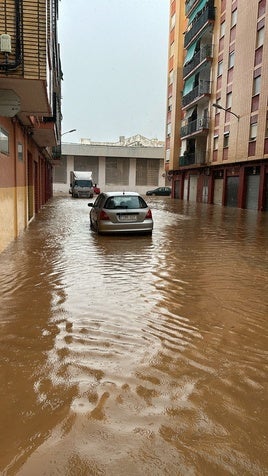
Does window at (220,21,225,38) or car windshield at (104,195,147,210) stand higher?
window at (220,21,225,38)

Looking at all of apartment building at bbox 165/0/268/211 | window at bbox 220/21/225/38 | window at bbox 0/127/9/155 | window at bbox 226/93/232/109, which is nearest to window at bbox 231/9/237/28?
apartment building at bbox 165/0/268/211

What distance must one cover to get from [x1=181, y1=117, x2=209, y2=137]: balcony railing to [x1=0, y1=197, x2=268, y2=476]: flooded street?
28951 millimetres

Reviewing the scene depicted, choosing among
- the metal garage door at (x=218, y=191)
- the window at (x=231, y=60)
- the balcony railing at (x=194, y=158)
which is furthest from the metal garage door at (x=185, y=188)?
the window at (x=231, y=60)

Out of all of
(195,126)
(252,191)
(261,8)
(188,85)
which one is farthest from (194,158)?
(261,8)

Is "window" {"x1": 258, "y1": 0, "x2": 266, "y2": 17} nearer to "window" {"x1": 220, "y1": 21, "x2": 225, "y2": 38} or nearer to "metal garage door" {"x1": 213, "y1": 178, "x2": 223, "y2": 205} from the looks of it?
"window" {"x1": 220, "y1": 21, "x2": 225, "y2": 38}

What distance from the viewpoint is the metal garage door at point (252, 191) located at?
26152 mm

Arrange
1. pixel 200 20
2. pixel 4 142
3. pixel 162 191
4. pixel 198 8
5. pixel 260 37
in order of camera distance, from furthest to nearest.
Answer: pixel 162 191, pixel 198 8, pixel 200 20, pixel 260 37, pixel 4 142

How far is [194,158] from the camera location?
121 ft

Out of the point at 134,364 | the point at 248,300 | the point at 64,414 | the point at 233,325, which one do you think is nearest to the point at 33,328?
the point at 134,364

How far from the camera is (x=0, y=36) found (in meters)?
7.09

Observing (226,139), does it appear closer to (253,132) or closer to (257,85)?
(253,132)

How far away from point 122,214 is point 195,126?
88.2 ft

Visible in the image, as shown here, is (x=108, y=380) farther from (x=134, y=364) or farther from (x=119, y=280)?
(x=119, y=280)

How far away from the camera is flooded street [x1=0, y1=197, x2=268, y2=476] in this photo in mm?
2408
